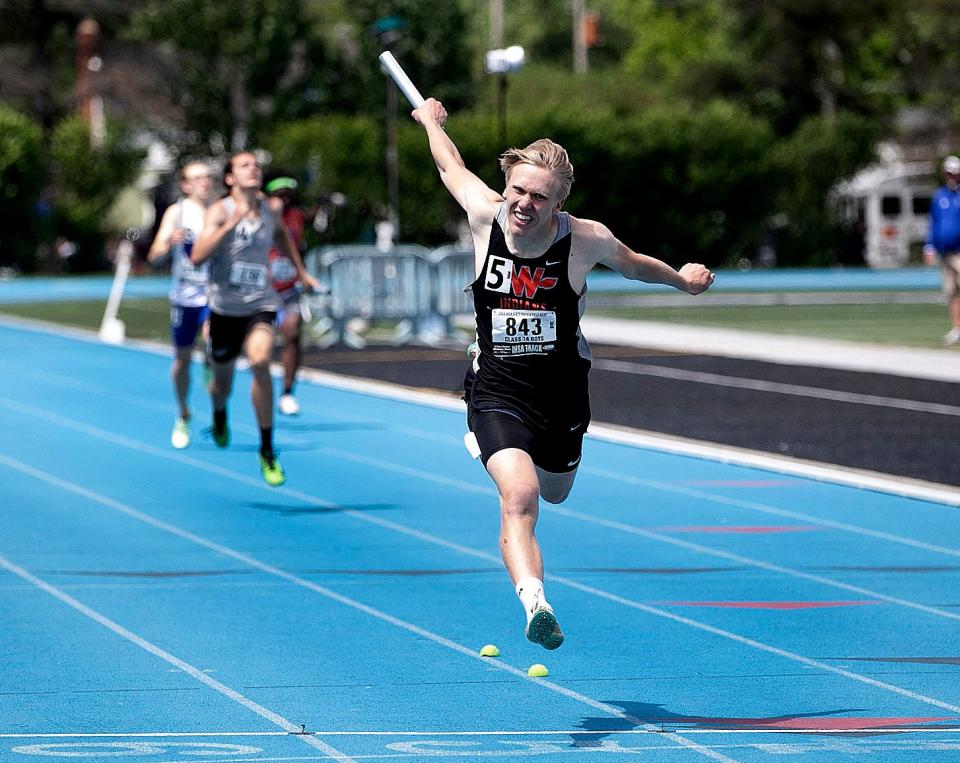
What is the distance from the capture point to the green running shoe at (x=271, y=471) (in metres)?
11.8

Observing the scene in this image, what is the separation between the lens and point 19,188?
165 ft

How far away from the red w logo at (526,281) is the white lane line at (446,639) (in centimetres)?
135

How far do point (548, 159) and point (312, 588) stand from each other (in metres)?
2.98

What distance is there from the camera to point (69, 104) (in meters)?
61.7

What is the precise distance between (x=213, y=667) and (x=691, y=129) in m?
47.9

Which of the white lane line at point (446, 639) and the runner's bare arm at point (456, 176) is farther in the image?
the runner's bare arm at point (456, 176)

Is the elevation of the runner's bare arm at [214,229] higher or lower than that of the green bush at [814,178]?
lower

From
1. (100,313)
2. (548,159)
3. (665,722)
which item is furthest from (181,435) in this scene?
(100,313)

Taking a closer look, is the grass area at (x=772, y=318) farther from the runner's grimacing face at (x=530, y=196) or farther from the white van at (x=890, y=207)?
the white van at (x=890, y=207)

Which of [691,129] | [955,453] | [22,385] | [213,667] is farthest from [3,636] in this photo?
[691,129]

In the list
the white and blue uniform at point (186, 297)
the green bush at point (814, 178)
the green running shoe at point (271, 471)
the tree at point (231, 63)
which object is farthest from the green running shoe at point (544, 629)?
the green bush at point (814, 178)

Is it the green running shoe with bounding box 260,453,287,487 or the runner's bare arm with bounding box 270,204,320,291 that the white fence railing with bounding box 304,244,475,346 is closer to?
the runner's bare arm with bounding box 270,204,320,291

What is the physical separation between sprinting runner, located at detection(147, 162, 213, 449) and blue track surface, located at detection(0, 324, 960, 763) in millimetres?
530

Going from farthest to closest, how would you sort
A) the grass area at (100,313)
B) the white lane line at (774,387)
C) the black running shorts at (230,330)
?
the grass area at (100,313), the white lane line at (774,387), the black running shorts at (230,330)
